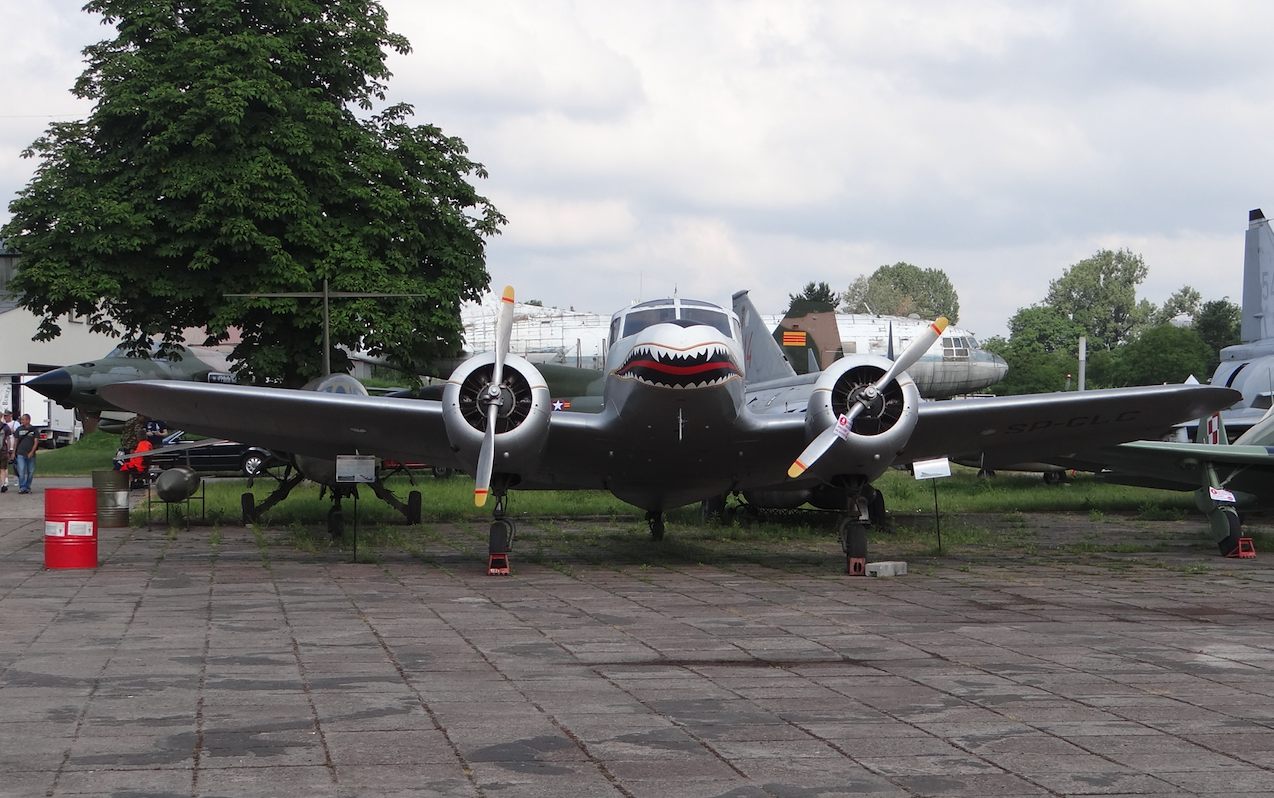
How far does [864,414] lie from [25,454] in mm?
24251

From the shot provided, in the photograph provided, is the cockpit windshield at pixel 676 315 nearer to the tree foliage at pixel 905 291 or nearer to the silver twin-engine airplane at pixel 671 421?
the silver twin-engine airplane at pixel 671 421

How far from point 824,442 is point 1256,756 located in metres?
7.68

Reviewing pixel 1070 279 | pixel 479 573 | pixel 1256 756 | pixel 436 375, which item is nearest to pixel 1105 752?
pixel 1256 756

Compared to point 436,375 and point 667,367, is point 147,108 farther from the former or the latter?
point 667,367

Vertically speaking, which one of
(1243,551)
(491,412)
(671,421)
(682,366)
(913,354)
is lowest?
(1243,551)

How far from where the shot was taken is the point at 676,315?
45.3 ft

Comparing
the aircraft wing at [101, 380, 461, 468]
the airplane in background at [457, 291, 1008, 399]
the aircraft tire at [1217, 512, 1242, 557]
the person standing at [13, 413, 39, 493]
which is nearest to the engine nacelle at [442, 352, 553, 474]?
the aircraft wing at [101, 380, 461, 468]

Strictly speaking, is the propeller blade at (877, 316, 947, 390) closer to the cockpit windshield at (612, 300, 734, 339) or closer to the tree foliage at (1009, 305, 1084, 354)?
the cockpit windshield at (612, 300, 734, 339)

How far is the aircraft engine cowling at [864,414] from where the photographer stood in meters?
13.0

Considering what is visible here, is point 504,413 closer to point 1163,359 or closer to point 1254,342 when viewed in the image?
point 1254,342

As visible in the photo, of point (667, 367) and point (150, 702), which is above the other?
point (667, 367)

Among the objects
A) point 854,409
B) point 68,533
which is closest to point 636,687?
point 854,409

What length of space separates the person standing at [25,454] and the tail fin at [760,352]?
1820cm

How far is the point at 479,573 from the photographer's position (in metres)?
13.5
